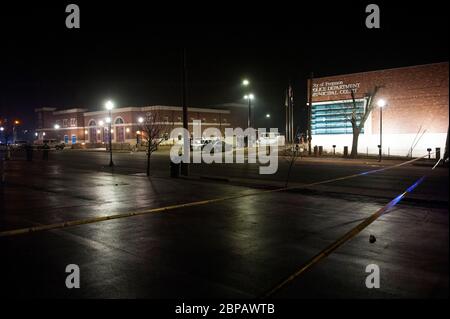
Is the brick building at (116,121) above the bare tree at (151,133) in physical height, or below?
above

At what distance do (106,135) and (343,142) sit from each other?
185 ft

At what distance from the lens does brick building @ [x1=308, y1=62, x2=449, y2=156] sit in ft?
107

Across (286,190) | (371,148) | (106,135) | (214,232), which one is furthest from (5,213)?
(106,135)

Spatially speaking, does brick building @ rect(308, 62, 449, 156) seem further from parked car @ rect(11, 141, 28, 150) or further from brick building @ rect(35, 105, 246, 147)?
parked car @ rect(11, 141, 28, 150)

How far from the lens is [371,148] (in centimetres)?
3609

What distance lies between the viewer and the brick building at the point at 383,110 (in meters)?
32.8

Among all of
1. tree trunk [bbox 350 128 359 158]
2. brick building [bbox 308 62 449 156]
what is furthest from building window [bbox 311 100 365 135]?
tree trunk [bbox 350 128 359 158]

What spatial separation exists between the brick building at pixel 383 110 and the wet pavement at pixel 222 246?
2214 cm

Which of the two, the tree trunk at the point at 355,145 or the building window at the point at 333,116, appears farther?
the building window at the point at 333,116

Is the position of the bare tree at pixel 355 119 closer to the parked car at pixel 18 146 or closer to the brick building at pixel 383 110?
the brick building at pixel 383 110

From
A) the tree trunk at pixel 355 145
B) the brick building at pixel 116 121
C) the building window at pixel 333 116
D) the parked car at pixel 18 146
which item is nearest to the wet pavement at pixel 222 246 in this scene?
the tree trunk at pixel 355 145

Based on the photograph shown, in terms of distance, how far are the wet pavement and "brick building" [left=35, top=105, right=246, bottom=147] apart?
184 ft

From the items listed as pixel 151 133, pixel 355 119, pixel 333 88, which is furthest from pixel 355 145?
pixel 151 133
